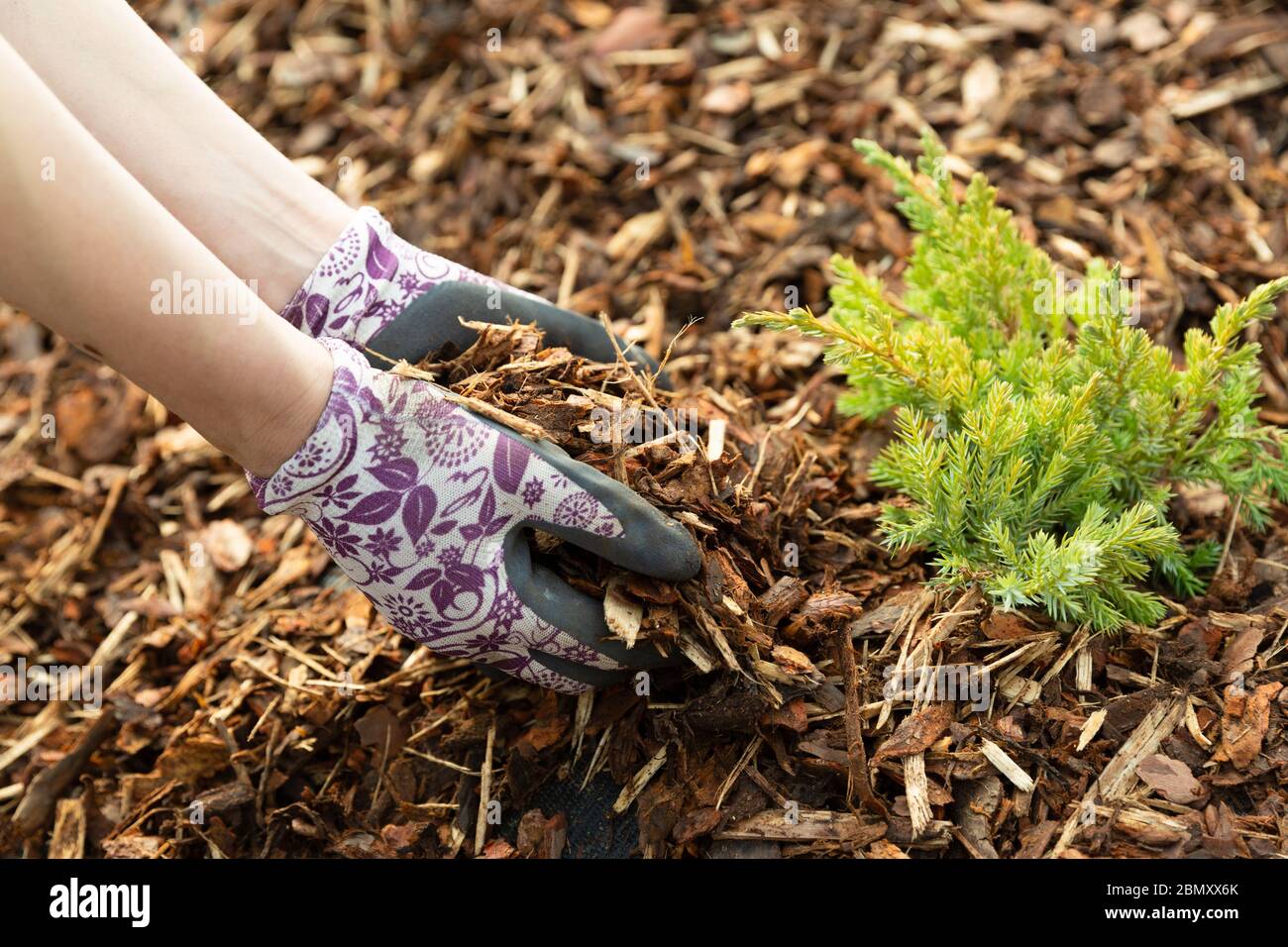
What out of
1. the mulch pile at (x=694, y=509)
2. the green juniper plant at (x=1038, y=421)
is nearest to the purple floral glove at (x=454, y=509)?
the mulch pile at (x=694, y=509)

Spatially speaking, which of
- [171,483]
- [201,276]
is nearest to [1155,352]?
[201,276]

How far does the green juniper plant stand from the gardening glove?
1.99 ft

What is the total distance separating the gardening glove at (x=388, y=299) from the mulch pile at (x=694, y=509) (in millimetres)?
181

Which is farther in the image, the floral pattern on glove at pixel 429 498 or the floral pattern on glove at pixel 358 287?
the floral pattern on glove at pixel 358 287

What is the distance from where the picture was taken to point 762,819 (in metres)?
1.96

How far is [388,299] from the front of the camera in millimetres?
2307

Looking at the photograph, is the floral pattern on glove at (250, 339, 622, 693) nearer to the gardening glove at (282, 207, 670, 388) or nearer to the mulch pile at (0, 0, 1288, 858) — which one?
the mulch pile at (0, 0, 1288, 858)

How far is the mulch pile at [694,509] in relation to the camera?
196 cm

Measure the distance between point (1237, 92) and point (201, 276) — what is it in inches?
121

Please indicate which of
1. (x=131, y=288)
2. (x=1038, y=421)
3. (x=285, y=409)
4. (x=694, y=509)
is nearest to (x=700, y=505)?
(x=694, y=509)

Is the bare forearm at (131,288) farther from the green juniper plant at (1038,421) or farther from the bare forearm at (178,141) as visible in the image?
the green juniper plant at (1038,421)

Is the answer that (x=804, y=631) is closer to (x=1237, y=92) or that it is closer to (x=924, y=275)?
(x=924, y=275)

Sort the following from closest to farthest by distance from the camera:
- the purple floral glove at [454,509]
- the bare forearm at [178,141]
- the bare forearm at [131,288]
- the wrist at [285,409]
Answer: the bare forearm at [131,288]
the wrist at [285,409]
the purple floral glove at [454,509]
the bare forearm at [178,141]

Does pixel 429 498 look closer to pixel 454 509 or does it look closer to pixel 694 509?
pixel 454 509
